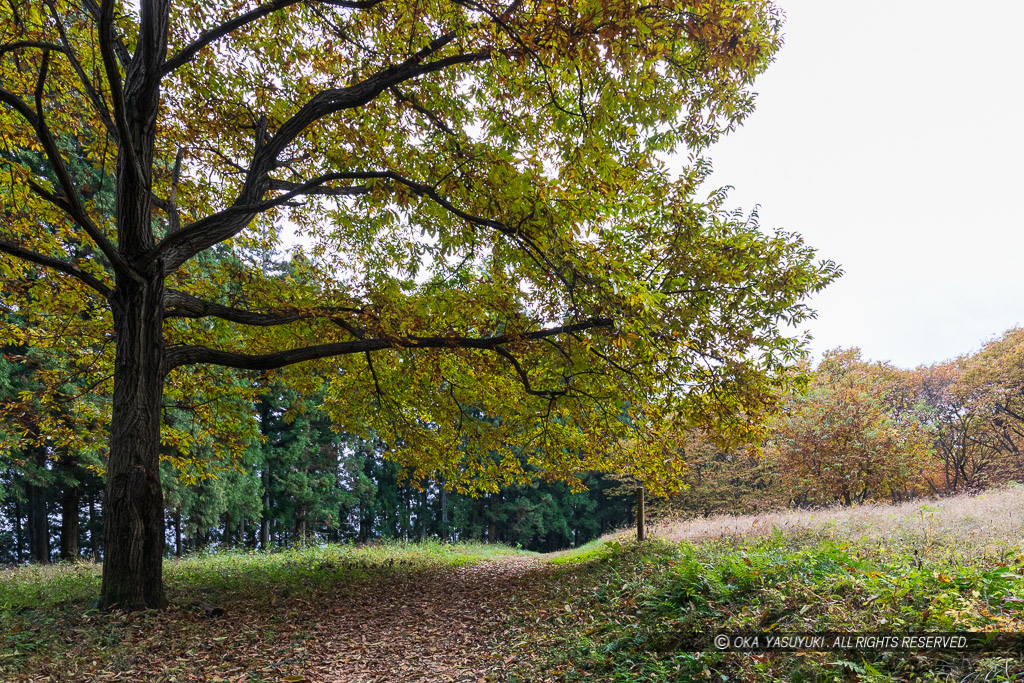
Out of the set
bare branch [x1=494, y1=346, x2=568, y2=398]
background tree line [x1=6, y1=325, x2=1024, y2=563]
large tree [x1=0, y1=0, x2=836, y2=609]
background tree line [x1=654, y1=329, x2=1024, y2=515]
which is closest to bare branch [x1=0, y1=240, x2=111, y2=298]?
large tree [x1=0, y1=0, x2=836, y2=609]

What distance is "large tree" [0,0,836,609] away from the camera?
19.5 feet

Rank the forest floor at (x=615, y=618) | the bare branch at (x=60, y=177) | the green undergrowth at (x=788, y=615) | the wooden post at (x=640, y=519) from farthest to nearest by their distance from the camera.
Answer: the wooden post at (x=640, y=519)
the bare branch at (x=60, y=177)
the forest floor at (x=615, y=618)
the green undergrowth at (x=788, y=615)

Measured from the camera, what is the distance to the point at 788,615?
13.9 feet

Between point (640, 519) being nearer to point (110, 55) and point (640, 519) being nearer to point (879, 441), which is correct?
point (879, 441)

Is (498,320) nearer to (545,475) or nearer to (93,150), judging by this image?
(545,475)

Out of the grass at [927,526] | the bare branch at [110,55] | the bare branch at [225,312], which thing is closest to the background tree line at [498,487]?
the grass at [927,526]

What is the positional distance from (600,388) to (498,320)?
210 cm

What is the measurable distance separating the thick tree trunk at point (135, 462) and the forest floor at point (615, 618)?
18.1 inches

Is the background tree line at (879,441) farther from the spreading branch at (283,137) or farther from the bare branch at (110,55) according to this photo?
the bare branch at (110,55)

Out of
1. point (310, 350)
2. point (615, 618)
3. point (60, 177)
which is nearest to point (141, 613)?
point (310, 350)

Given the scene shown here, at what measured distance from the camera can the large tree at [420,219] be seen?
5.94 meters

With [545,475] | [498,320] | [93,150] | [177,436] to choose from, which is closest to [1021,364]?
[545,475]

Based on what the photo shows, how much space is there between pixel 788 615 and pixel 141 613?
286 inches

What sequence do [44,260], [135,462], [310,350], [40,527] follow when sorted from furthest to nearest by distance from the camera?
1. [40,527]
2. [310,350]
3. [135,462]
4. [44,260]
